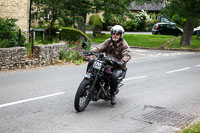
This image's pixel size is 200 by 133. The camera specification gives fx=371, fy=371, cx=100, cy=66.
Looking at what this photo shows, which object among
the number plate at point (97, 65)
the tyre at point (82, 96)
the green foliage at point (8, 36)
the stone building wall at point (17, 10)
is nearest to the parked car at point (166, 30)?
the stone building wall at point (17, 10)

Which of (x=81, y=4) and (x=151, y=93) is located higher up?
(x=81, y=4)

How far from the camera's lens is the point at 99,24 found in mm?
44188

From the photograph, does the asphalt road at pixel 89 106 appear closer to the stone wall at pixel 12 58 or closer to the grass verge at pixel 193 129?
the grass verge at pixel 193 129

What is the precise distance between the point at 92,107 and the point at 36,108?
1174mm

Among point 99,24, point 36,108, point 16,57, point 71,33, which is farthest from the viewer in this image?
point 99,24

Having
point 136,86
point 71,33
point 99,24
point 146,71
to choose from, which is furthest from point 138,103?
point 99,24

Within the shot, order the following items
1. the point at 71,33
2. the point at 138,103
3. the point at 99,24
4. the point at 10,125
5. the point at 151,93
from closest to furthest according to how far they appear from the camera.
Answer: the point at 10,125 → the point at 138,103 → the point at 151,93 → the point at 71,33 → the point at 99,24

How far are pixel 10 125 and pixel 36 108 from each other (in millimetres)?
1339

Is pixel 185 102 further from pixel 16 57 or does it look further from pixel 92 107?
pixel 16 57

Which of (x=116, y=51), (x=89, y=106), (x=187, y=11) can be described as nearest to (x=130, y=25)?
(x=187, y=11)

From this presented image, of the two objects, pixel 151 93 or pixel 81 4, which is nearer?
pixel 151 93

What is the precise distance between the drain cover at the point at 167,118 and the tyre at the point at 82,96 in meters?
1.11

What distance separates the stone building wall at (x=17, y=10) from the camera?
19.2 metres

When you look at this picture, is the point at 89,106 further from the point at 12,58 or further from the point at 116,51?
the point at 12,58
